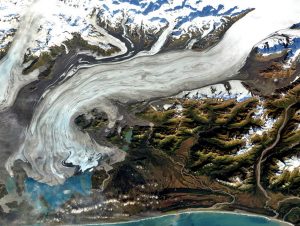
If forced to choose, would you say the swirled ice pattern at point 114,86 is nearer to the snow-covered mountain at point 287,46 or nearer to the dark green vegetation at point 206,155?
the snow-covered mountain at point 287,46

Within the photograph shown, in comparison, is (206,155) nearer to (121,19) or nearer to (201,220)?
(201,220)

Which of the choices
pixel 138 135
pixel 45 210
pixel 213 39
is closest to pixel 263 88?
pixel 213 39

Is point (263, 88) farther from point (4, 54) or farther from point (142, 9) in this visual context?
point (4, 54)

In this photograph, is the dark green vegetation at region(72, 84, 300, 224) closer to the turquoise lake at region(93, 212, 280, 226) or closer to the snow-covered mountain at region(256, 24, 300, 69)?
the turquoise lake at region(93, 212, 280, 226)

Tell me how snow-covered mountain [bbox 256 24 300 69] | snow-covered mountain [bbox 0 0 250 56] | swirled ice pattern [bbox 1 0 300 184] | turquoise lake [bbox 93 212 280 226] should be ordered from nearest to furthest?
snow-covered mountain [bbox 256 24 300 69], swirled ice pattern [bbox 1 0 300 184], snow-covered mountain [bbox 0 0 250 56], turquoise lake [bbox 93 212 280 226]

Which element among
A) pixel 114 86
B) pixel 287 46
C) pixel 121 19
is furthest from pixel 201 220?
→ pixel 121 19

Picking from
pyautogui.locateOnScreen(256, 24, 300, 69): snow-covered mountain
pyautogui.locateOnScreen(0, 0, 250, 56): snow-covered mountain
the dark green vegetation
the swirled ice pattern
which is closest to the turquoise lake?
the dark green vegetation
